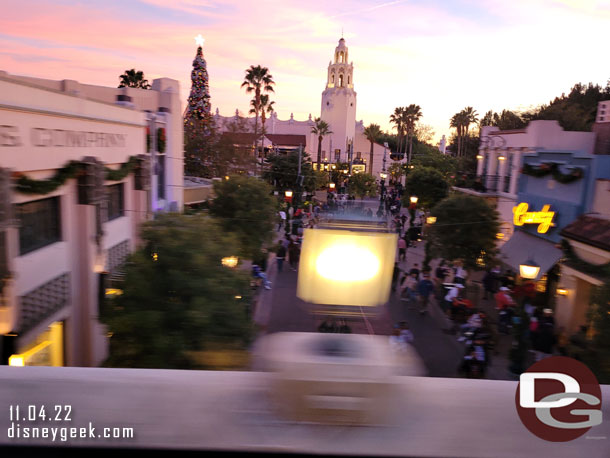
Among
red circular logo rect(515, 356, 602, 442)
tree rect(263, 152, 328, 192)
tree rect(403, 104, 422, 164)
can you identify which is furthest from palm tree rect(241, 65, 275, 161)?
red circular logo rect(515, 356, 602, 442)

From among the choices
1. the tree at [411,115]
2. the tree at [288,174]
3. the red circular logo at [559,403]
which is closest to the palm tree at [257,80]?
the tree at [288,174]

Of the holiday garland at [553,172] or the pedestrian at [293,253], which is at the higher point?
the holiday garland at [553,172]

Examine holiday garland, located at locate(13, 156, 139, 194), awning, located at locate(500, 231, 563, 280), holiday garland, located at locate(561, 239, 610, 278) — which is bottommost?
awning, located at locate(500, 231, 563, 280)

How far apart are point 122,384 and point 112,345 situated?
18.2 feet

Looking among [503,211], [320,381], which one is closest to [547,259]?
[503,211]

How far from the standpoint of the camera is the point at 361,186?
167 ft

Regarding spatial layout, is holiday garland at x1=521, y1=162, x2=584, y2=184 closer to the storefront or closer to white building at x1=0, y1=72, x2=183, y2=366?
the storefront

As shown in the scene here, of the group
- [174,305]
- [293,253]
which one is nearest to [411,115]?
[293,253]

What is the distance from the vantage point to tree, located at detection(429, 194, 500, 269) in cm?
1638

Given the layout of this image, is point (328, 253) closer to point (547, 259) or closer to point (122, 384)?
point (122, 384)

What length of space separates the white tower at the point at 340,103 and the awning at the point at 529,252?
57882 millimetres

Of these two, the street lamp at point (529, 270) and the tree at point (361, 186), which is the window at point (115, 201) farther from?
the tree at point (361, 186)

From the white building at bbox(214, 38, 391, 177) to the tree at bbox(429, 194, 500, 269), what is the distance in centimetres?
5693

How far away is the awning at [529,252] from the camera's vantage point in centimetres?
1520
